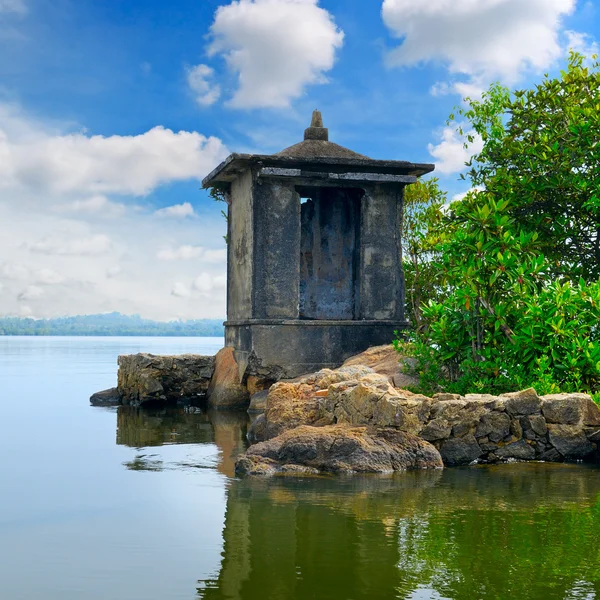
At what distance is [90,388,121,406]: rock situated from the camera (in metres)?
16.3

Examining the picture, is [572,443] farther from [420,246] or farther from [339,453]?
[420,246]

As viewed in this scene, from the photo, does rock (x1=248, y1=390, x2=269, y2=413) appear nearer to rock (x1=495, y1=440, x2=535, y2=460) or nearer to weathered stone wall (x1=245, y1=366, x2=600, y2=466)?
weathered stone wall (x1=245, y1=366, x2=600, y2=466)

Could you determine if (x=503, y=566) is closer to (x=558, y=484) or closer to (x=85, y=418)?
(x=558, y=484)

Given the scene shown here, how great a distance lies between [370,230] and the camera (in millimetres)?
14844

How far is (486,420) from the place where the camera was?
348 inches

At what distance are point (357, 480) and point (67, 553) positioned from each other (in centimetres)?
306

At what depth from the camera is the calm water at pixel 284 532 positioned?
4.51m

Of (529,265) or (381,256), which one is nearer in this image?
(529,265)

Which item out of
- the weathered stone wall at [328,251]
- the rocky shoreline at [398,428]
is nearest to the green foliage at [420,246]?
the weathered stone wall at [328,251]

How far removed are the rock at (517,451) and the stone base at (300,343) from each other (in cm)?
563

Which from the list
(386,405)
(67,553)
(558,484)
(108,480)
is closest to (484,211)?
(386,405)

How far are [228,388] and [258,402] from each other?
123 cm

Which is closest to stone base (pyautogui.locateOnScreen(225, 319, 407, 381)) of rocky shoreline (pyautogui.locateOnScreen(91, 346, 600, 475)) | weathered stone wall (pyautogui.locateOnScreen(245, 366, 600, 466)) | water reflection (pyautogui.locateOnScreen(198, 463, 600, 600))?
rocky shoreline (pyautogui.locateOnScreen(91, 346, 600, 475))

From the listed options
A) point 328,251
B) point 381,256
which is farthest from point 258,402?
point 328,251
